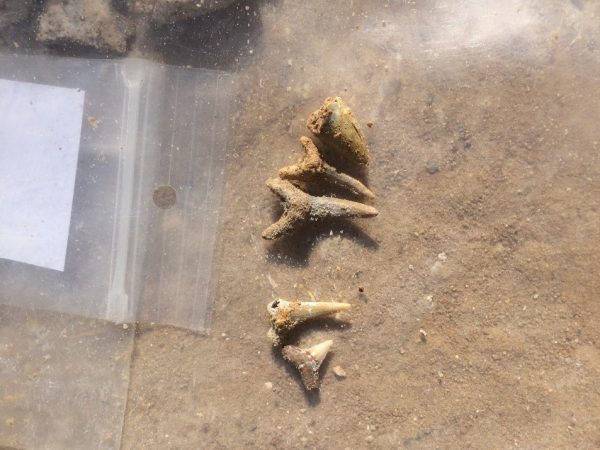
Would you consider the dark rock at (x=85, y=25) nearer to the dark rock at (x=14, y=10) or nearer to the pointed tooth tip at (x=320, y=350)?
the dark rock at (x=14, y=10)

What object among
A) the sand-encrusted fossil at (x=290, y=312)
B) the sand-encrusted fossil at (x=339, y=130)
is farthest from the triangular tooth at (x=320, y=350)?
the sand-encrusted fossil at (x=339, y=130)

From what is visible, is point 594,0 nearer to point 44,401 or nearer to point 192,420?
point 192,420

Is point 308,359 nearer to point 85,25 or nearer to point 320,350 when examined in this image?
point 320,350

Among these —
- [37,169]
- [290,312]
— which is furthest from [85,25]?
[290,312]

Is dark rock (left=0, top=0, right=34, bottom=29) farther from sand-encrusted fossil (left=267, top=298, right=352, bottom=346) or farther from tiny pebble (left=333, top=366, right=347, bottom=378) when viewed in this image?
tiny pebble (left=333, top=366, right=347, bottom=378)

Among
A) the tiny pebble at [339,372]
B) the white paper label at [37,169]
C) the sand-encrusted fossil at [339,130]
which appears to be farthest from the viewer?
the white paper label at [37,169]

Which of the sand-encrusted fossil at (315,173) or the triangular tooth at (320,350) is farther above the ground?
the sand-encrusted fossil at (315,173)
